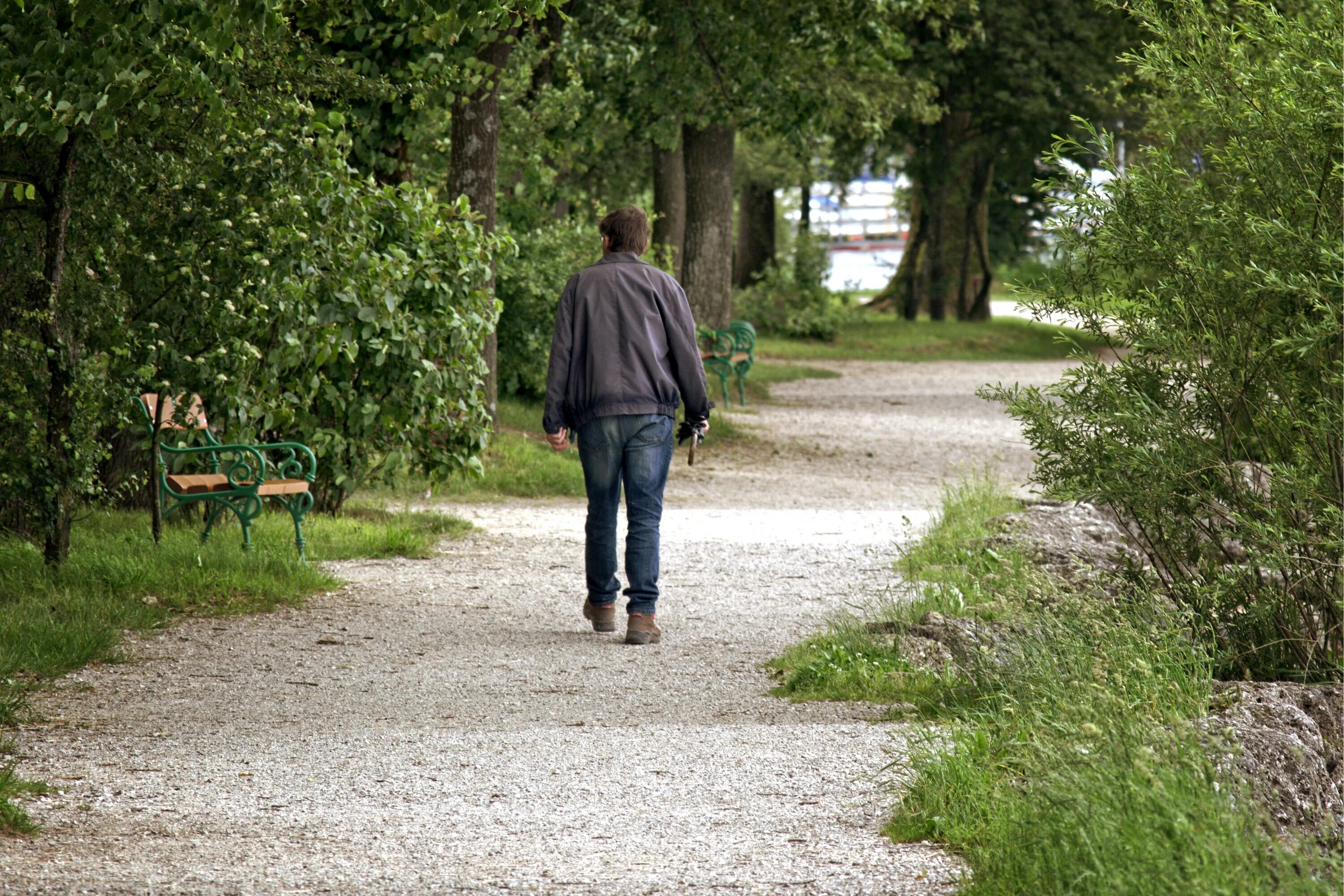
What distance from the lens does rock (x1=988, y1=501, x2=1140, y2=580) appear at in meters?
8.47

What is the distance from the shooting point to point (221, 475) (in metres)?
8.64

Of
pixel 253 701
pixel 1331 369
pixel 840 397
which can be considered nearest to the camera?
pixel 1331 369

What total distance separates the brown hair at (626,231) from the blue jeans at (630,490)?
2.67 ft

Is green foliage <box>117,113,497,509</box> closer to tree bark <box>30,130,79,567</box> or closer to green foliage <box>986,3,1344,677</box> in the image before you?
tree bark <box>30,130,79,567</box>

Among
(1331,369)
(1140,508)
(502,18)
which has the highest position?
(502,18)

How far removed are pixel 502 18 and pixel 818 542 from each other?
4482 mm

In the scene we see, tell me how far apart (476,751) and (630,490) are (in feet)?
6.86

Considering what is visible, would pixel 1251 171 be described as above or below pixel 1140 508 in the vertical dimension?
above

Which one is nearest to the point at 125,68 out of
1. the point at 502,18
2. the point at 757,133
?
the point at 502,18

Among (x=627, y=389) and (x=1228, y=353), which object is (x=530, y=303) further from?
(x=1228, y=353)

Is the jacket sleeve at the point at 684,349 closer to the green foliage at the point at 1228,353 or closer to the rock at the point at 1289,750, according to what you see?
the green foliage at the point at 1228,353

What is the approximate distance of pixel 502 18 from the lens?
704cm

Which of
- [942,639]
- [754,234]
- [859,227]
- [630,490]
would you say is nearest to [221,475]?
[630,490]

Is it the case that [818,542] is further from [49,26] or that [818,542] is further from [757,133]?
[757,133]
